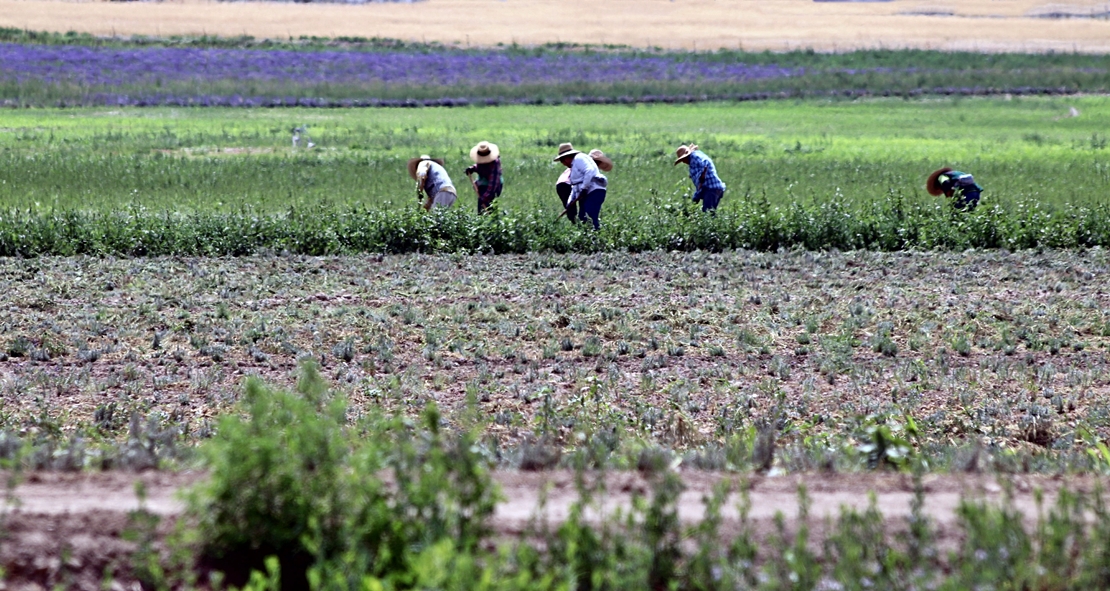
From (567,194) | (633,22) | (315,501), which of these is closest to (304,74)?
(567,194)

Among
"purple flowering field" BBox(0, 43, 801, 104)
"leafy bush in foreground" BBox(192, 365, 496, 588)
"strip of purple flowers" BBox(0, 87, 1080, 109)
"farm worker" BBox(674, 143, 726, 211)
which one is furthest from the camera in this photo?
"purple flowering field" BBox(0, 43, 801, 104)

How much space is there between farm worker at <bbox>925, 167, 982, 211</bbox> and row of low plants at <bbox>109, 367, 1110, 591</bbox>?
12.5 metres

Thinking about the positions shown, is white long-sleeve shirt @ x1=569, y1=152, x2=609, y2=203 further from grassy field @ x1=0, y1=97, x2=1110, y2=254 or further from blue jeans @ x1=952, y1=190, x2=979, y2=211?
blue jeans @ x1=952, y1=190, x2=979, y2=211

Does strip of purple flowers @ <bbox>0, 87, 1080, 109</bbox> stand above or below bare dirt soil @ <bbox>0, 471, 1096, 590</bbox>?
below

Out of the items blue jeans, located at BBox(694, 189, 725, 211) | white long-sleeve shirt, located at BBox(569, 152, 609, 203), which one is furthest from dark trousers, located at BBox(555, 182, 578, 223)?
blue jeans, located at BBox(694, 189, 725, 211)

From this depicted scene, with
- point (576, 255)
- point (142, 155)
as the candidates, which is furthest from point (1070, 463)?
point (142, 155)

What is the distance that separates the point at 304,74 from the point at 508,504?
49314mm

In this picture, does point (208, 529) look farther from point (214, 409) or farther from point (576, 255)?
point (576, 255)

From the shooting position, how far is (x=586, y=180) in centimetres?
1547

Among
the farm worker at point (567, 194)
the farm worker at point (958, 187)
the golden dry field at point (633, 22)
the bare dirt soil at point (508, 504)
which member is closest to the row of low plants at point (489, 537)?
the bare dirt soil at point (508, 504)

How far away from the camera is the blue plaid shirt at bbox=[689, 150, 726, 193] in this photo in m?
16.2

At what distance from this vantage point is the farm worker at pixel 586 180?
50.8ft

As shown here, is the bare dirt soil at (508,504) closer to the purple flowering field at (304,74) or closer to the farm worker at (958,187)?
the farm worker at (958,187)

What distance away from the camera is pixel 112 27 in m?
66.5
